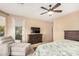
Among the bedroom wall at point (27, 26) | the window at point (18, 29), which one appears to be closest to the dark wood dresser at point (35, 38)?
the bedroom wall at point (27, 26)

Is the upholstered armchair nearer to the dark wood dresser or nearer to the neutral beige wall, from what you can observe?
the dark wood dresser

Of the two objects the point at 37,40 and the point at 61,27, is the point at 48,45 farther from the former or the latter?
the point at 61,27

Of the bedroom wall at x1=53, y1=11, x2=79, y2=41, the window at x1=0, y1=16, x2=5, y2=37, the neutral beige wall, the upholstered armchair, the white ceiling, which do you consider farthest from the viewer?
the bedroom wall at x1=53, y1=11, x2=79, y2=41

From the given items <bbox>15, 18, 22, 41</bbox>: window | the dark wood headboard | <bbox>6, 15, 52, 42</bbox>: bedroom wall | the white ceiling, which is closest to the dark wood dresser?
<bbox>6, 15, 52, 42</bbox>: bedroom wall

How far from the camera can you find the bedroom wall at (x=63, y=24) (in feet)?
7.99

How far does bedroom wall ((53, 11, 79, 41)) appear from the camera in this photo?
243 cm

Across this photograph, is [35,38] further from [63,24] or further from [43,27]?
[63,24]

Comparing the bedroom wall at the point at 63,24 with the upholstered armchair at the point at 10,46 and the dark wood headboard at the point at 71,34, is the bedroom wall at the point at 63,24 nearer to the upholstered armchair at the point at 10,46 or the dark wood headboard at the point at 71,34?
the dark wood headboard at the point at 71,34

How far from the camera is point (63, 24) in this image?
2525 mm

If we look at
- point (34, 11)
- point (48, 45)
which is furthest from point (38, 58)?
point (34, 11)

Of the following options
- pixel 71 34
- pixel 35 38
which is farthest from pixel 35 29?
pixel 71 34

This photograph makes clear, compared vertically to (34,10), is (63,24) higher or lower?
lower

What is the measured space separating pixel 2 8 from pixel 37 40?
117cm

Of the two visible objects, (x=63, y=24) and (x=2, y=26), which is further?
(x=63, y=24)
